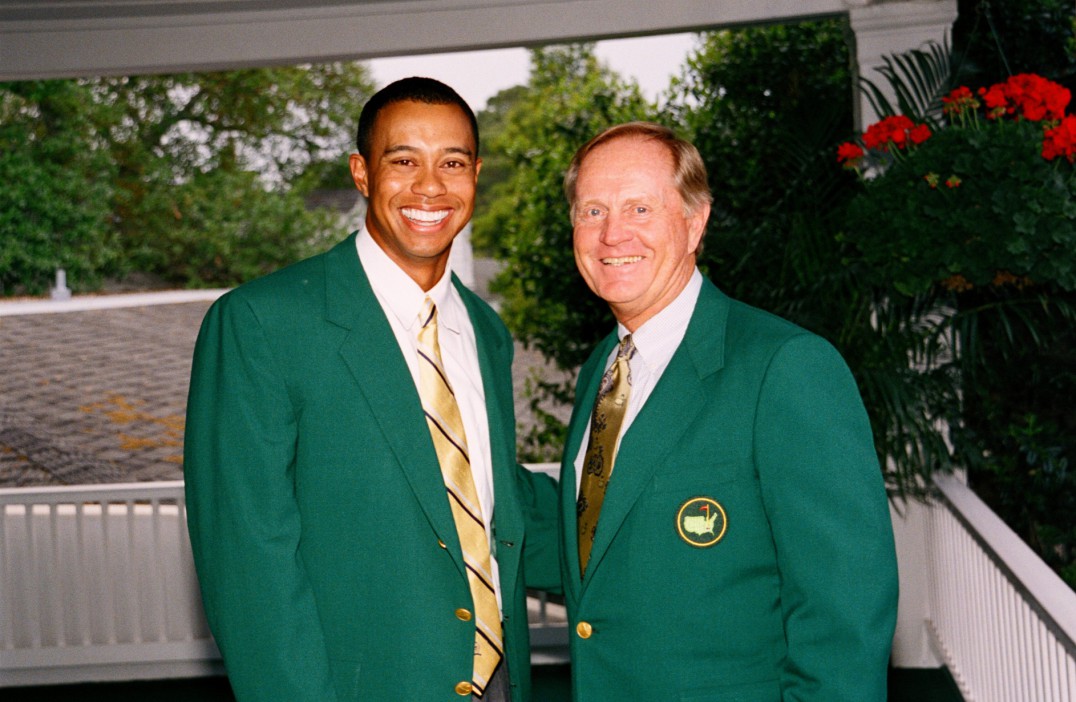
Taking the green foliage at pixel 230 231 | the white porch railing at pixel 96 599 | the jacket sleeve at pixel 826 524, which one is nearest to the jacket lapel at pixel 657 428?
the jacket sleeve at pixel 826 524

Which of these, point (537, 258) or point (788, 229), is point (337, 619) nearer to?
point (788, 229)

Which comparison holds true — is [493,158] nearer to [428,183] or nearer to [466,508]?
[428,183]

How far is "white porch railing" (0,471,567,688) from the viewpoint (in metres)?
4.93

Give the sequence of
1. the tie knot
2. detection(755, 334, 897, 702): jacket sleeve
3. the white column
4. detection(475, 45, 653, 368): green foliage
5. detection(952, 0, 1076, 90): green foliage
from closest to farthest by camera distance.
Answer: detection(755, 334, 897, 702): jacket sleeve < the tie knot < the white column < detection(952, 0, 1076, 90): green foliage < detection(475, 45, 653, 368): green foliage

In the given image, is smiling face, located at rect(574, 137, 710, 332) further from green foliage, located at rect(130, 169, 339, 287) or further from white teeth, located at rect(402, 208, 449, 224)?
green foliage, located at rect(130, 169, 339, 287)

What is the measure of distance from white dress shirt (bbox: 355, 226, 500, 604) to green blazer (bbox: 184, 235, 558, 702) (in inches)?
3.8

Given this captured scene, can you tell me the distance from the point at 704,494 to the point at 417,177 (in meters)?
0.81

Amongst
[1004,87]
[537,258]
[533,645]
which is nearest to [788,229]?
[1004,87]

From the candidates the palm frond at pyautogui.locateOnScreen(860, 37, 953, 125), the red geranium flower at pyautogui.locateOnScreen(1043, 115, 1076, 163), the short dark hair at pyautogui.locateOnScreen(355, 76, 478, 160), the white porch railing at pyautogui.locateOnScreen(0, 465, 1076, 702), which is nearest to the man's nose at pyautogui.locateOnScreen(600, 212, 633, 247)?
the short dark hair at pyautogui.locateOnScreen(355, 76, 478, 160)

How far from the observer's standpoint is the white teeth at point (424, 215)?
2.04 metres

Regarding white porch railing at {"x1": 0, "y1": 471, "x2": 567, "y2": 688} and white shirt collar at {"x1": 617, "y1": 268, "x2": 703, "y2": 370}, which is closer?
white shirt collar at {"x1": 617, "y1": 268, "x2": 703, "y2": 370}

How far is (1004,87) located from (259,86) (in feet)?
32.4

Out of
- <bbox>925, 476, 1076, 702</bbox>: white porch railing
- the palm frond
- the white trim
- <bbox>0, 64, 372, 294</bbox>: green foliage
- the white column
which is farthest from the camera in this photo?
<bbox>0, 64, 372, 294</bbox>: green foliage

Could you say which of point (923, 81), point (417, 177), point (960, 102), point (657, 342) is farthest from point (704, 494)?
point (923, 81)
